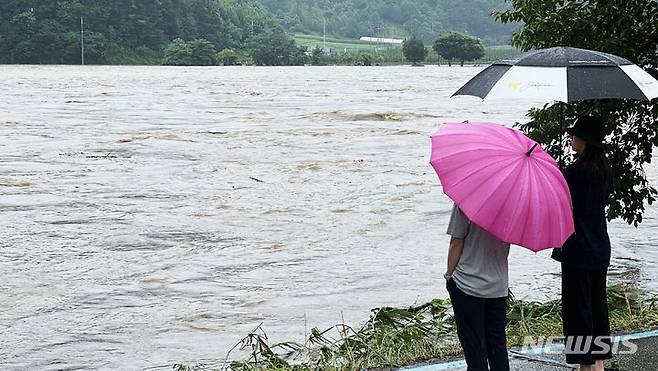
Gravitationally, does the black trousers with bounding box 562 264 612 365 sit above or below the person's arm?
below

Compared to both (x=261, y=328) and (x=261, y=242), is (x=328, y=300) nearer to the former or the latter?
(x=261, y=328)

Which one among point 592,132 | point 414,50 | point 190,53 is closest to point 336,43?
point 414,50

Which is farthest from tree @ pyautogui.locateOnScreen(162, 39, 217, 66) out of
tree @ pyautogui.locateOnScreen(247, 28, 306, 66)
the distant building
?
the distant building

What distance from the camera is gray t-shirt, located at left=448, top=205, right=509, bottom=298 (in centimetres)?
448

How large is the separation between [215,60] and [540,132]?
9894cm

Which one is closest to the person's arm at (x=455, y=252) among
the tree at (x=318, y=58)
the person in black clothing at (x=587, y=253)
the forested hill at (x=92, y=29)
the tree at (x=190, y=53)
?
the person in black clothing at (x=587, y=253)

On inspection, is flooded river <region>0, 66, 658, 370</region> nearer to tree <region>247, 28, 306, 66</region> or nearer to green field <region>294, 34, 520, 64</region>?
tree <region>247, 28, 306, 66</region>

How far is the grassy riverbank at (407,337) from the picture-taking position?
20.0 feet

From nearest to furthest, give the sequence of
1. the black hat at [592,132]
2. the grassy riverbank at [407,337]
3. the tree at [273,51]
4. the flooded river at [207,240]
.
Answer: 1. the black hat at [592,132]
2. the grassy riverbank at [407,337]
3. the flooded river at [207,240]
4. the tree at [273,51]

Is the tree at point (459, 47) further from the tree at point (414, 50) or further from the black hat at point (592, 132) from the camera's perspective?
the black hat at point (592, 132)

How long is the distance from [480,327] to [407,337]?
78.0 inches

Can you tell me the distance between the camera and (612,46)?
759 cm

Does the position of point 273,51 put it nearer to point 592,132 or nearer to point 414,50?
point 414,50

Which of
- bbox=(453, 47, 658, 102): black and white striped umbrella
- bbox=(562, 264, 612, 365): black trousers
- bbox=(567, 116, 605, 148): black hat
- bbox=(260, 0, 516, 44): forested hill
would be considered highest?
bbox=(260, 0, 516, 44): forested hill
